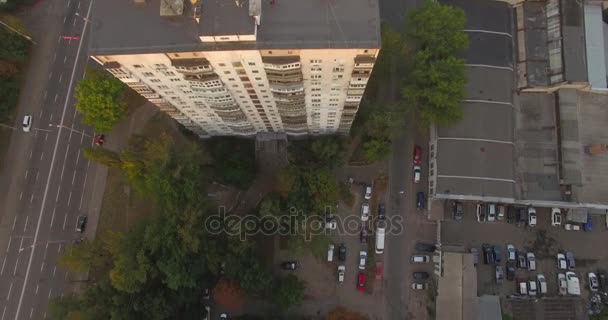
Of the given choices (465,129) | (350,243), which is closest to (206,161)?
(350,243)

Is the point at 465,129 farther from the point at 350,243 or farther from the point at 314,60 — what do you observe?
the point at 314,60

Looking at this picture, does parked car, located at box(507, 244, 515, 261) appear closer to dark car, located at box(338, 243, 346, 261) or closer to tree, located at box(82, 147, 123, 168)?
dark car, located at box(338, 243, 346, 261)

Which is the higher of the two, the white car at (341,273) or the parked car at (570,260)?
the parked car at (570,260)

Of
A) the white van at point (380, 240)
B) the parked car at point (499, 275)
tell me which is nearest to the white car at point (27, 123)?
the white van at point (380, 240)

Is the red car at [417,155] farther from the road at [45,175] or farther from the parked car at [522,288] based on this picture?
the road at [45,175]

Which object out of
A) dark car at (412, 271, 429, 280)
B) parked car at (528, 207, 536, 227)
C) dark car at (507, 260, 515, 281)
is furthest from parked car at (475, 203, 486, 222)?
dark car at (412, 271, 429, 280)
